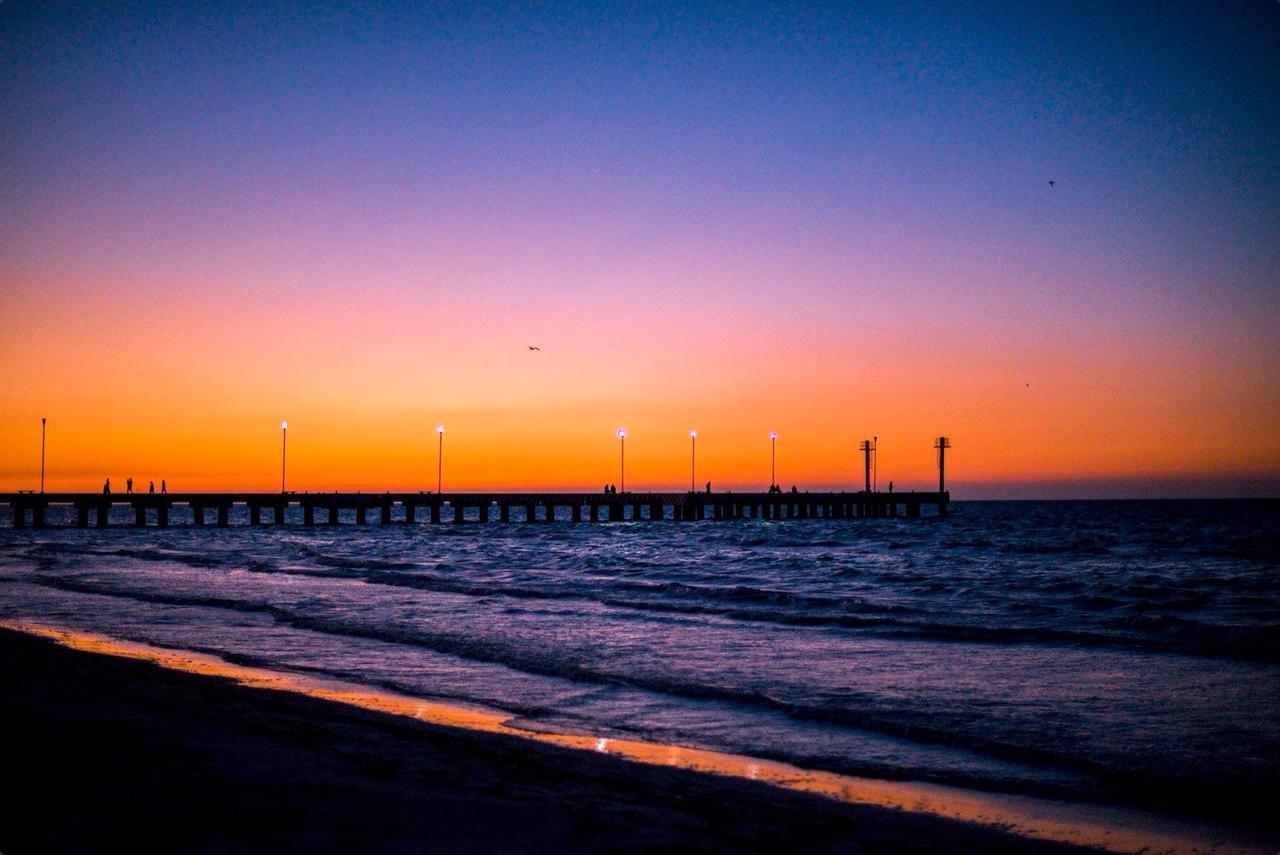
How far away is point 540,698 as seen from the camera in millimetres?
9922

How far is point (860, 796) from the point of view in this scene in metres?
6.55

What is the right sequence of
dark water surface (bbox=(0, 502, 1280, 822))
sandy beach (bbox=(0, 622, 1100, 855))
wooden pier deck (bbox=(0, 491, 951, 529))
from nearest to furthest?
sandy beach (bbox=(0, 622, 1100, 855)) < dark water surface (bbox=(0, 502, 1280, 822)) < wooden pier deck (bbox=(0, 491, 951, 529))

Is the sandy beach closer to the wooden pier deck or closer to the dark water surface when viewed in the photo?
the dark water surface

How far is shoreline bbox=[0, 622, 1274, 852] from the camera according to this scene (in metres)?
5.78

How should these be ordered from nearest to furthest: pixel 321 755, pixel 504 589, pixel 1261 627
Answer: pixel 321 755
pixel 1261 627
pixel 504 589

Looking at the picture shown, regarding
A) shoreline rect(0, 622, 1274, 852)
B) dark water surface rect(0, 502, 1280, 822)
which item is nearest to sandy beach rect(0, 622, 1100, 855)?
shoreline rect(0, 622, 1274, 852)

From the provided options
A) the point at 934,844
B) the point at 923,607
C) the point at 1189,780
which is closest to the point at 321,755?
the point at 934,844

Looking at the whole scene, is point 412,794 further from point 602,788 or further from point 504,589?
point 504,589

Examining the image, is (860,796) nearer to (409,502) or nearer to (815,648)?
(815,648)

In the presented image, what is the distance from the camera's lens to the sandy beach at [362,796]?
5.05m

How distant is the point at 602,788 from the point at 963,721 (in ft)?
13.1

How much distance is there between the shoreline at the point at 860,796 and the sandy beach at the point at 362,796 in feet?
0.15

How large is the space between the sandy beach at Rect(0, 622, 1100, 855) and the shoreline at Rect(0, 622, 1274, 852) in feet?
0.15

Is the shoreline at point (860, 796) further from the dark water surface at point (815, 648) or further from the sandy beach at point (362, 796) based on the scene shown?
the dark water surface at point (815, 648)
